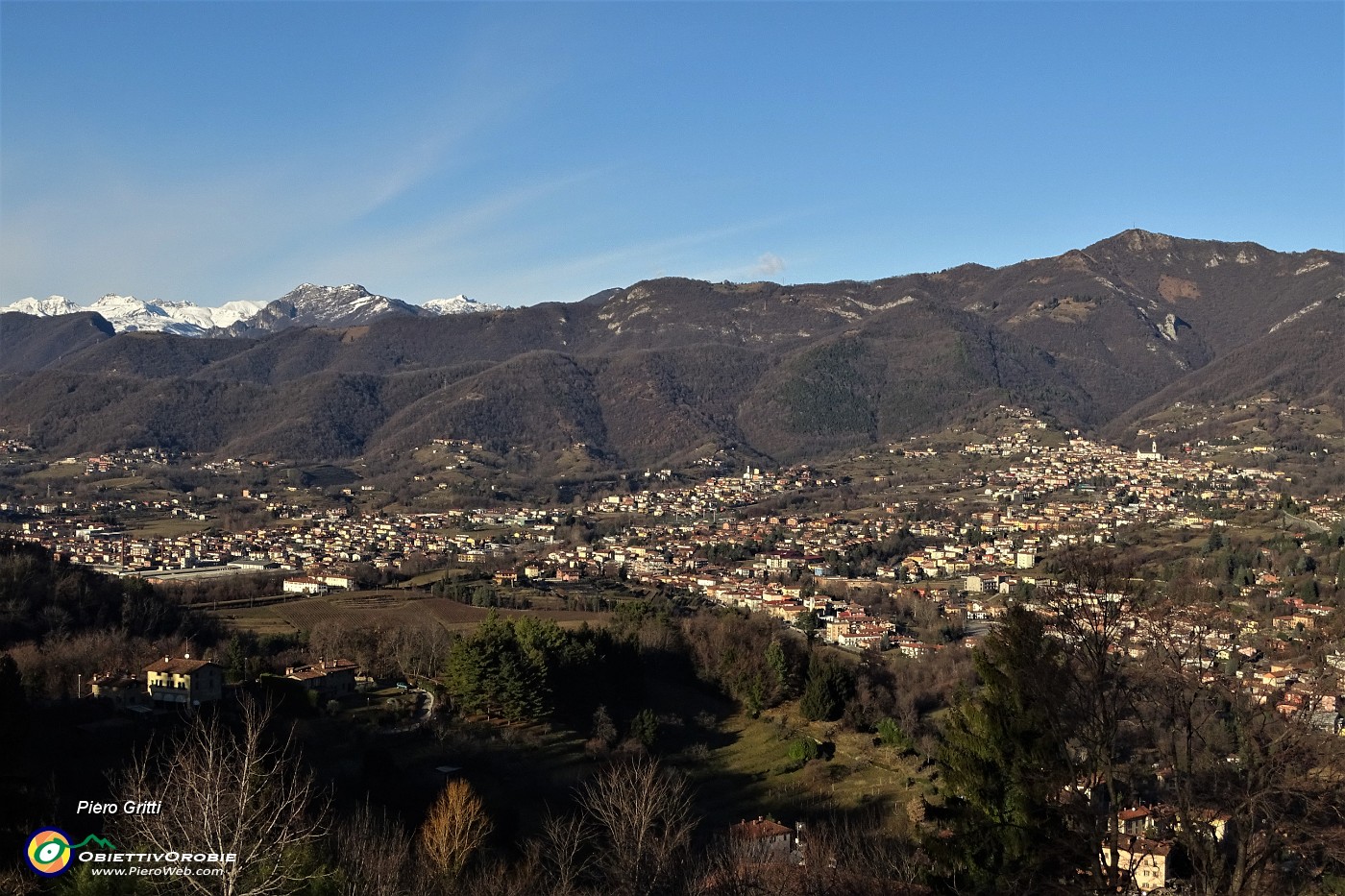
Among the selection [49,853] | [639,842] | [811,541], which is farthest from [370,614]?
[811,541]

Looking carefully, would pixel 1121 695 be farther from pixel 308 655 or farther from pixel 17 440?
pixel 17 440

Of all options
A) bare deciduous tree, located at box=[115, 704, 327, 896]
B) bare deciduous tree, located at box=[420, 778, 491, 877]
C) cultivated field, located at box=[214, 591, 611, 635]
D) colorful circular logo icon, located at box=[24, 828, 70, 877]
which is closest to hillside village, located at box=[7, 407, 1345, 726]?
cultivated field, located at box=[214, 591, 611, 635]

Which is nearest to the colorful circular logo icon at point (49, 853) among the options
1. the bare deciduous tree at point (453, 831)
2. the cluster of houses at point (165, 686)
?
the bare deciduous tree at point (453, 831)

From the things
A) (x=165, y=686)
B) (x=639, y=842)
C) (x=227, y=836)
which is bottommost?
(x=639, y=842)

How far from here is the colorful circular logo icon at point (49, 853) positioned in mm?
10945

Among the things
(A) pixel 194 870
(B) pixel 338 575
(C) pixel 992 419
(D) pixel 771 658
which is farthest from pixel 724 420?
(A) pixel 194 870

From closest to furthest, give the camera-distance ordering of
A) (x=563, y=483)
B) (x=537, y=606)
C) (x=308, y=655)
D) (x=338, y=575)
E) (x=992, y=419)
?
(x=308, y=655)
(x=537, y=606)
(x=338, y=575)
(x=563, y=483)
(x=992, y=419)

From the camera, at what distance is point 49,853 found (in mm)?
11141

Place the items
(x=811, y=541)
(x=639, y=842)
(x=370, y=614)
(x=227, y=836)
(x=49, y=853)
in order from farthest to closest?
(x=811, y=541)
(x=370, y=614)
(x=639, y=842)
(x=49, y=853)
(x=227, y=836)

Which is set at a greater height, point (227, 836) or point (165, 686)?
point (227, 836)

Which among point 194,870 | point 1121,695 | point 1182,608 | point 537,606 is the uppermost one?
point 1182,608

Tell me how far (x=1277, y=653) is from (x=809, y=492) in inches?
4229

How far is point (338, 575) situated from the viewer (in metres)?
63.7

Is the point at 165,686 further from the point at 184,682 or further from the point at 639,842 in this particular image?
the point at 639,842
